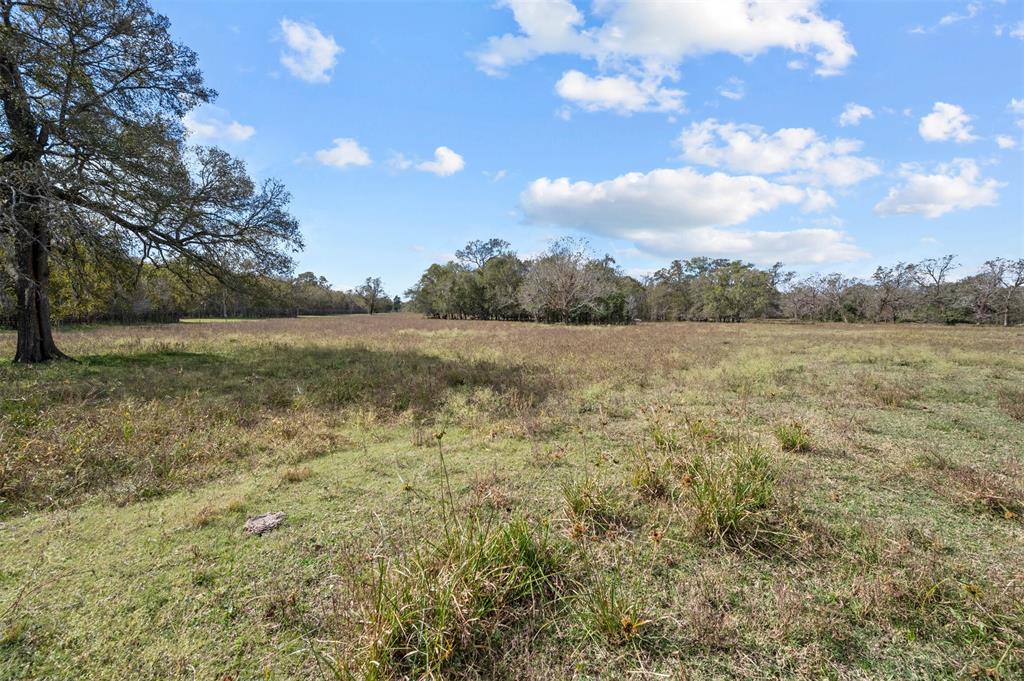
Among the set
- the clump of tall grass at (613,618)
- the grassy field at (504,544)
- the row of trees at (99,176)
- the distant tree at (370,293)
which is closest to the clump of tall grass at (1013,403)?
the grassy field at (504,544)

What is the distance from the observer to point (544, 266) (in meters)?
41.2

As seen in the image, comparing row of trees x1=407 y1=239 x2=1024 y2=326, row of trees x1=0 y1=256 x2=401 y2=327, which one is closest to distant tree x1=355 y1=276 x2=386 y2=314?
row of trees x1=407 y1=239 x2=1024 y2=326

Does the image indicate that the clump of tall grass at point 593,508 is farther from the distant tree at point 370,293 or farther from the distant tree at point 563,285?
the distant tree at point 370,293

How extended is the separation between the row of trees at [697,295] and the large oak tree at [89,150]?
103ft

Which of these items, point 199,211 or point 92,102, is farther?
point 199,211

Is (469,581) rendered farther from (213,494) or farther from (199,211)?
(199,211)

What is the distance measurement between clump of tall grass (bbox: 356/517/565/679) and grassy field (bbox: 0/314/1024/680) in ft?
0.05

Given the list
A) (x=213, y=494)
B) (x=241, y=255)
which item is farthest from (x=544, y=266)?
(x=213, y=494)

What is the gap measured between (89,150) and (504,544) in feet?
44.3

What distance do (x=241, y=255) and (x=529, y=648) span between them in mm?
14830

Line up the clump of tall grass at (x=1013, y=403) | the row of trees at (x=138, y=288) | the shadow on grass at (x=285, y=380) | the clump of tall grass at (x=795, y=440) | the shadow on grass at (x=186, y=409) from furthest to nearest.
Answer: the row of trees at (x=138, y=288) < the shadow on grass at (x=285, y=380) < the clump of tall grass at (x=1013, y=403) < the clump of tall grass at (x=795, y=440) < the shadow on grass at (x=186, y=409)

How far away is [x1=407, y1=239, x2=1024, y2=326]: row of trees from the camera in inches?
1622

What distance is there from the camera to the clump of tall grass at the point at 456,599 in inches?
80.4

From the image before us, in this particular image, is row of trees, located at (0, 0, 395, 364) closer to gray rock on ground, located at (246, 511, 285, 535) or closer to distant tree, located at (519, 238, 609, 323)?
gray rock on ground, located at (246, 511, 285, 535)
